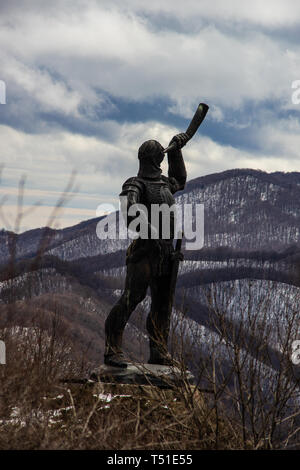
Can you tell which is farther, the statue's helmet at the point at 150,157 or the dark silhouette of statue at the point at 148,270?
the statue's helmet at the point at 150,157

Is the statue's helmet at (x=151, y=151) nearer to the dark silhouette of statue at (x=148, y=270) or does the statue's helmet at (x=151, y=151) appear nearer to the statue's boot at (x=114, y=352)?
the dark silhouette of statue at (x=148, y=270)

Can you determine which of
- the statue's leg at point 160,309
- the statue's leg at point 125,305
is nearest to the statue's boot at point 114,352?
the statue's leg at point 125,305

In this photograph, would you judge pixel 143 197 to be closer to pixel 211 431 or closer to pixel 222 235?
pixel 211 431

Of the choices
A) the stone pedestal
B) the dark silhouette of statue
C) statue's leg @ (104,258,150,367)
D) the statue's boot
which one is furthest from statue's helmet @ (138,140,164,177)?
the stone pedestal

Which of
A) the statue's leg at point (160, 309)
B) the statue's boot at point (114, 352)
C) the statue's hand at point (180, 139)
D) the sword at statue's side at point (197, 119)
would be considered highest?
the sword at statue's side at point (197, 119)

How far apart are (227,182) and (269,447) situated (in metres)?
135

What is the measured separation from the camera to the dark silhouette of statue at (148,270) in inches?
353

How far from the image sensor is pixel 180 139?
31.4ft

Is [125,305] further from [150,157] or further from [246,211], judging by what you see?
[246,211]

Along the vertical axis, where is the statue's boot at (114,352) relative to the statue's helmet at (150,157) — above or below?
below

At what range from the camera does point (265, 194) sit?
136875 mm

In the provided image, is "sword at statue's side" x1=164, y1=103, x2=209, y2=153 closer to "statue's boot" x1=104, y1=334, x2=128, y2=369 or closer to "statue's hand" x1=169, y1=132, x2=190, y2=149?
"statue's hand" x1=169, y1=132, x2=190, y2=149

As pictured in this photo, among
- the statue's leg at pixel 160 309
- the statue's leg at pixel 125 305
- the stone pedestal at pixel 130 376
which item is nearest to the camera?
the stone pedestal at pixel 130 376

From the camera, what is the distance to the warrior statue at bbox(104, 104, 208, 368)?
8977 mm
